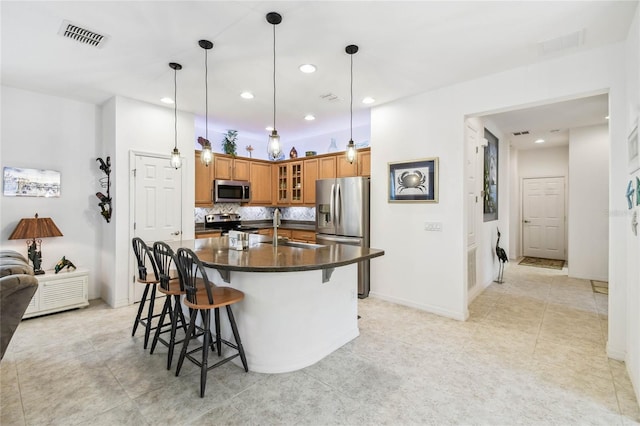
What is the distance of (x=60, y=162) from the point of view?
13.6 feet

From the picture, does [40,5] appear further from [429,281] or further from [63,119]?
[429,281]

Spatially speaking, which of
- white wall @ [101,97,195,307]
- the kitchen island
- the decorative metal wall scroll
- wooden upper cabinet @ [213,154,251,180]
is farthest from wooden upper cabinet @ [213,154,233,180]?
the kitchen island

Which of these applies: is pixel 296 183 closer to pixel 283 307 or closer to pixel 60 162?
pixel 60 162

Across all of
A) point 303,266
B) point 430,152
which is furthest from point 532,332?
point 303,266

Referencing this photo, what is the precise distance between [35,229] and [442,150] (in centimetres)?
506

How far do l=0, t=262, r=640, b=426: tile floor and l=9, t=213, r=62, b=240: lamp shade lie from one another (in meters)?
1.01

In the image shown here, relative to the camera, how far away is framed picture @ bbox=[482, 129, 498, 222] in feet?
16.1

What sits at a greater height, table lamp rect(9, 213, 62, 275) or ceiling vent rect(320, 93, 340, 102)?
ceiling vent rect(320, 93, 340, 102)

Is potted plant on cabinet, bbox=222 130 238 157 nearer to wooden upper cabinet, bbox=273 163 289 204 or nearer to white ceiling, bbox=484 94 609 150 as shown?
wooden upper cabinet, bbox=273 163 289 204

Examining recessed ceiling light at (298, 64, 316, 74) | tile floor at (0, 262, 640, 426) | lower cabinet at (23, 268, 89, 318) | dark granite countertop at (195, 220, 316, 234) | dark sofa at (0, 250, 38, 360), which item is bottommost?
tile floor at (0, 262, 640, 426)

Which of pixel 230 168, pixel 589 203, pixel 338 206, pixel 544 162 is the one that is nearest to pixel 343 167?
pixel 338 206

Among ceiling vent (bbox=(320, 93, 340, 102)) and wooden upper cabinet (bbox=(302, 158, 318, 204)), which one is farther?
wooden upper cabinet (bbox=(302, 158, 318, 204))

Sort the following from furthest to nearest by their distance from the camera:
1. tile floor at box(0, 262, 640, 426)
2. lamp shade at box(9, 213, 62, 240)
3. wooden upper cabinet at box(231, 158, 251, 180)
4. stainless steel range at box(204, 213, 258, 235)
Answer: wooden upper cabinet at box(231, 158, 251, 180) < stainless steel range at box(204, 213, 258, 235) < lamp shade at box(9, 213, 62, 240) < tile floor at box(0, 262, 640, 426)

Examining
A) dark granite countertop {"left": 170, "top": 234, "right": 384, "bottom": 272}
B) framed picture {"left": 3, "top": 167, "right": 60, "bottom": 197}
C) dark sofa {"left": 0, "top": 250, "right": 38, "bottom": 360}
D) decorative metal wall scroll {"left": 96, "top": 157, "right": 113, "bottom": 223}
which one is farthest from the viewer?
decorative metal wall scroll {"left": 96, "top": 157, "right": 113, "bottom": 223}
